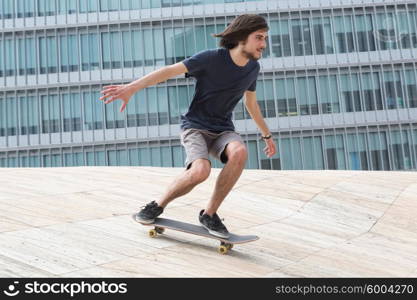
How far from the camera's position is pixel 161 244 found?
187 inches

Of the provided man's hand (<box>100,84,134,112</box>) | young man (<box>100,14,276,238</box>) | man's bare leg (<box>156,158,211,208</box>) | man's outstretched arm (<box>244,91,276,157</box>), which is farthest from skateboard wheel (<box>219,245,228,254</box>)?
man's hand (<box>100,84,134,112</box>)

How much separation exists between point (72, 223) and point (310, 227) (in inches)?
111

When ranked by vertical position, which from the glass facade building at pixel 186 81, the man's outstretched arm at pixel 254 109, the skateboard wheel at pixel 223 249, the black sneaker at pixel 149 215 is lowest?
the skateboard wheel at pixel 223 249

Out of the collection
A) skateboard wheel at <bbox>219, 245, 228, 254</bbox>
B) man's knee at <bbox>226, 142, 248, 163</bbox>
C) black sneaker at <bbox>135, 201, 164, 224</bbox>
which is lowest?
skateboard wheel at <bbox>219, 245, 228, 254</bbox>

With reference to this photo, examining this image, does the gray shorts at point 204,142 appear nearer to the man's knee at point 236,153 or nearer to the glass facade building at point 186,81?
the man's knee at point 236,153

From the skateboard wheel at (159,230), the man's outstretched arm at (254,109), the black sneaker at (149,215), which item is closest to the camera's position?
the black sneaker at (149,215)

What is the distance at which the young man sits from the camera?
467 centimetres

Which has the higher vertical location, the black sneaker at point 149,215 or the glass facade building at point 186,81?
the glass facade building at point 186,81

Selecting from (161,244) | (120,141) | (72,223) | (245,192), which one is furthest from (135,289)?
(120,141)

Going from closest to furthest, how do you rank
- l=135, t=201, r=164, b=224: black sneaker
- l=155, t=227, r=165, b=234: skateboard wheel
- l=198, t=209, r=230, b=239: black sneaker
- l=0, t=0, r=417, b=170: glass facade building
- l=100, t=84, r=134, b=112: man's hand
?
l=100, t=84, r=134, b=112: man's hand, l=198, t=209, r=230, b=239: black sneaker, l=135, t=201, r=164, b=224: black sneaker, l=155, t=227, r=165, b=234: skateboard wheel, l=0, t=0, r=417, b=170: glass facade building

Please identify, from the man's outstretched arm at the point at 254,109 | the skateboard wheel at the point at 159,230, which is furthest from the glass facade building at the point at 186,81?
the skateboard wheel at the point at 159,230

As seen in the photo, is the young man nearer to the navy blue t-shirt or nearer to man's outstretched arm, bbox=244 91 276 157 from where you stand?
the navy blue t-shirt

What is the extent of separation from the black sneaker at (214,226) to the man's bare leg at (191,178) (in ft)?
1.19

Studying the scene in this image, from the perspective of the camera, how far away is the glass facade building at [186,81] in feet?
113
